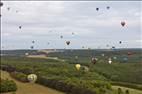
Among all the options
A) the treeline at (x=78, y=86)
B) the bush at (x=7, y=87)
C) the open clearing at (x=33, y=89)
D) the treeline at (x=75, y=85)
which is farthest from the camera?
the bush at (x=7, y=87)

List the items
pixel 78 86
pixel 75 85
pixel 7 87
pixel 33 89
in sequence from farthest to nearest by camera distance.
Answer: pixel 33 89, pixel 7 87, pixel 75 85, pixel 78 86

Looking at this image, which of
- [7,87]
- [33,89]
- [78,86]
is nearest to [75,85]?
[78,86]

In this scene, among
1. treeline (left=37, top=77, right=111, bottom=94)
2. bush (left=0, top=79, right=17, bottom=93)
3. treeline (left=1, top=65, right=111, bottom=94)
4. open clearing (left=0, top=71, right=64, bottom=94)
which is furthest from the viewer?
bush (left=0, top=79, right=17, bottom=93)

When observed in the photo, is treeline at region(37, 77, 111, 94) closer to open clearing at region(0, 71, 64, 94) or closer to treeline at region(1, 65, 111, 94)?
treeline at region(1, 65, 111, 94)

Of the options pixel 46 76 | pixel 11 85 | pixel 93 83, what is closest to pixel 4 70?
pixel 46 76

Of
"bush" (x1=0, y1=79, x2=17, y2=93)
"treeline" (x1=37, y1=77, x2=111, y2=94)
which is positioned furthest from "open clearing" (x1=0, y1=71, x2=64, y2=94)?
"treeline" (x1=37, y1=77, x2=111, y2=94)

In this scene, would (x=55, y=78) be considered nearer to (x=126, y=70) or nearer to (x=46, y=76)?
(x=46, y=76)

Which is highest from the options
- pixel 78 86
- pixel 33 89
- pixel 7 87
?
pixel 78 86

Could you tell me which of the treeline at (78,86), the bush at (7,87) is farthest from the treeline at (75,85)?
the bush at (7,87)

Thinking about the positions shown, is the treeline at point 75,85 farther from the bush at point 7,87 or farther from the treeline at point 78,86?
the bush at point 7,87

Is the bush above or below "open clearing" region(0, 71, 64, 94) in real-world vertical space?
above

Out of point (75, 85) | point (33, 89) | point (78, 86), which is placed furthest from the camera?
point (33, 89)

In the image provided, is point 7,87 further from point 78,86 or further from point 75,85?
point 78,86
